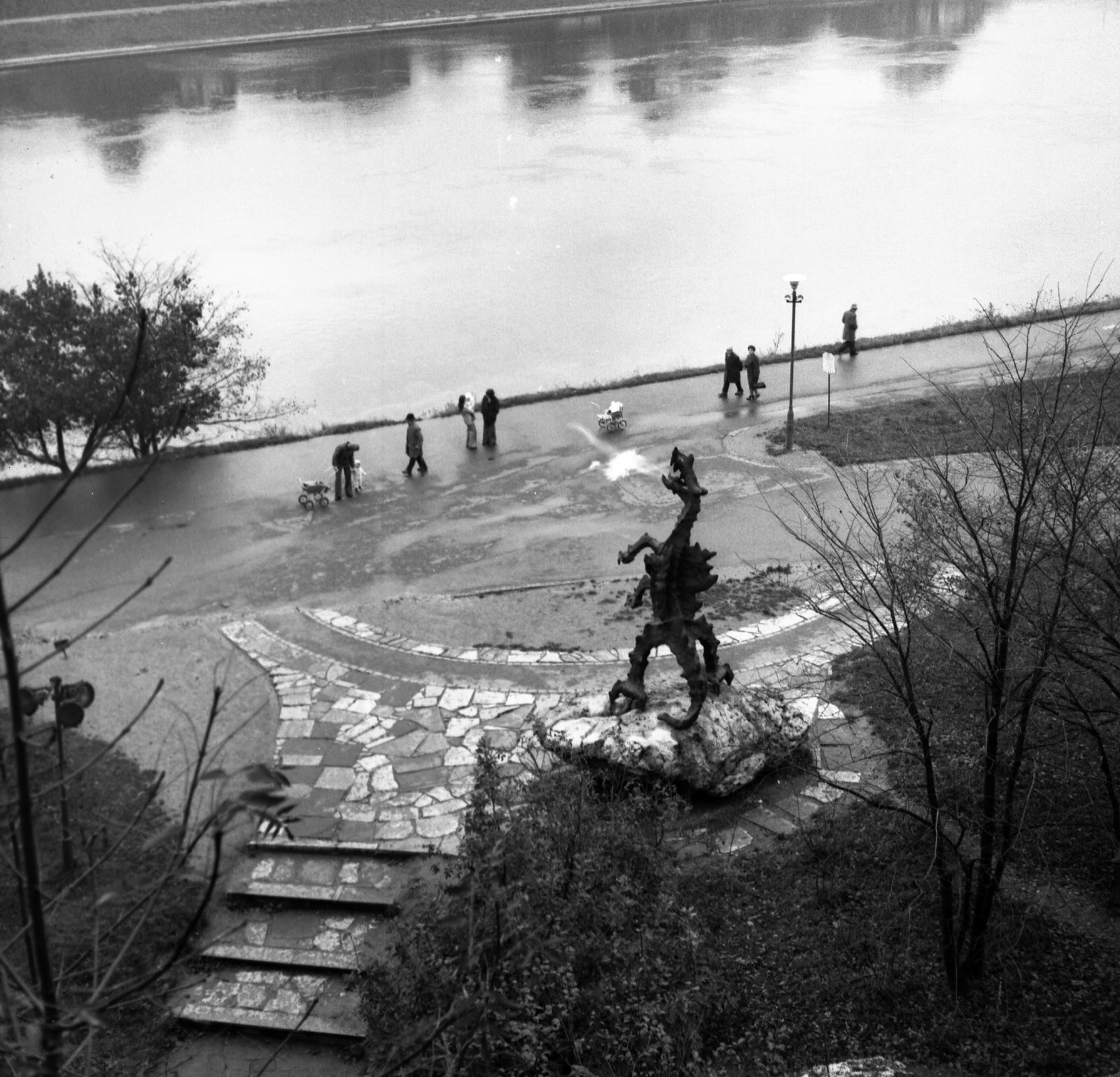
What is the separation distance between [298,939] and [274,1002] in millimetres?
704

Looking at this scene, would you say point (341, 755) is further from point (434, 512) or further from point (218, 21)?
point (218, 21)

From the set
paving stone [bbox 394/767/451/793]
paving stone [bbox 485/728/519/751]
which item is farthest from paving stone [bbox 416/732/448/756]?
paving stone [bbox 485/728/519/751]

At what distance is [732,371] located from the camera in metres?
23.9

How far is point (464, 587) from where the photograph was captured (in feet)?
56.2

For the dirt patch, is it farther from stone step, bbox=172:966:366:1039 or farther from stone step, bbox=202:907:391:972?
stone step, bbox=172:966:366:1039

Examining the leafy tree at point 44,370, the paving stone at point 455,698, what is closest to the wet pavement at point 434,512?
the leafy tree at point 44,370

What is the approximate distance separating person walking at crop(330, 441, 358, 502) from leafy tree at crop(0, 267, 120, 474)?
370 cm

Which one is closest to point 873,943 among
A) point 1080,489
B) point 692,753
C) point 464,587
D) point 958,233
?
point 692,753

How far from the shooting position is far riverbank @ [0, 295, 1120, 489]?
888 inches

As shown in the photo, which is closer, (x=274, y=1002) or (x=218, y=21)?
(x=274, y=1002)

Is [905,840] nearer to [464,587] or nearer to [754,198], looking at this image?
[464,587]

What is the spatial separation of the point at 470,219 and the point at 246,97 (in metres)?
19.4

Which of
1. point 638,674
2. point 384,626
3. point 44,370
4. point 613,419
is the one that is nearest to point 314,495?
point 384,626

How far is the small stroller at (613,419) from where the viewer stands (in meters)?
22.5
